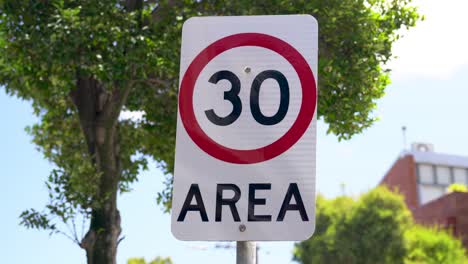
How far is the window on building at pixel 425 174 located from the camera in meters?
94.3

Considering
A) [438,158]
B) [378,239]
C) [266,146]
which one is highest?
[438,158]

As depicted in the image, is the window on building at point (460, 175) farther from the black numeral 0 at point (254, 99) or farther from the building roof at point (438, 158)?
the black numeral 0 at point (254, 99)

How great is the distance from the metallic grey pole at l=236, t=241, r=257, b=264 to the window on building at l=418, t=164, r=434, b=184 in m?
93.3

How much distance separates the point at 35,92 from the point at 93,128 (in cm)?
187

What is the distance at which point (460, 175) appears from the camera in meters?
102

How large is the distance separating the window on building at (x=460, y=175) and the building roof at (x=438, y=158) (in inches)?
26.3

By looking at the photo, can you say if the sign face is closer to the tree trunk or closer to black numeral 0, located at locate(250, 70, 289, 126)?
black numeral 0, located at locate(250, 70, 289, 126)

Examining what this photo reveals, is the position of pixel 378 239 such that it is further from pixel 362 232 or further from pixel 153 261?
pixel 153 261

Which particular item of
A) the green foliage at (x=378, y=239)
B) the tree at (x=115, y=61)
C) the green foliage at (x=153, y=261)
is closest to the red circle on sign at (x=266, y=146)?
the tree at (x=115, y=61)

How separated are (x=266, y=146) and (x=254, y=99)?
241mm

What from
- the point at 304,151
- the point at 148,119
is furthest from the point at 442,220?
the point at 304,151

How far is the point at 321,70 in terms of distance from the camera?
14789 millimetres

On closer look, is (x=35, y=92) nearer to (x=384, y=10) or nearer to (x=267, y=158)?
(x=384, y=10)

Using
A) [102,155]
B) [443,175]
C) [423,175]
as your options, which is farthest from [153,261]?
[102,155]
